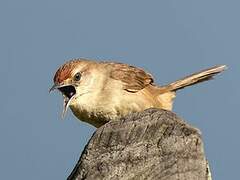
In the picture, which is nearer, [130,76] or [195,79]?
[130,76]

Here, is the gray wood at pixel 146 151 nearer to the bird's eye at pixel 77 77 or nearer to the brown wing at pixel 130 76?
the bird's eye at pixel 77 77

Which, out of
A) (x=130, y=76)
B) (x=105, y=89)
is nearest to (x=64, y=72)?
(x=105, y=89)

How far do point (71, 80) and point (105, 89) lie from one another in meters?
0.58

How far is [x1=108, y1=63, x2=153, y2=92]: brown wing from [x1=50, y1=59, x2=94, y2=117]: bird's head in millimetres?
468

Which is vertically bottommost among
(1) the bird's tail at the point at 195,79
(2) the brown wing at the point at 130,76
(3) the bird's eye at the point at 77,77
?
(1) the bird's tail at the point at 195,79

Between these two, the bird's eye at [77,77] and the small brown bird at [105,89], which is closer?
A: the small brown bird at [105,89]

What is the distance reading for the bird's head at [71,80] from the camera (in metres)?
7.09

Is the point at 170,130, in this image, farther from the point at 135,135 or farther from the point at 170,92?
the point at 170,92

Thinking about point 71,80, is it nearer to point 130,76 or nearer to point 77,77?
point 77,77

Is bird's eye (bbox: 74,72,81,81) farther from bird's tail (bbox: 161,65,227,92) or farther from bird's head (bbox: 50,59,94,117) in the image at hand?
bird's tail (bbox: 161,65,227,92)

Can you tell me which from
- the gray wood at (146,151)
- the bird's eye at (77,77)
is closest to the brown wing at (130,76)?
the bird's eye at (77,77)

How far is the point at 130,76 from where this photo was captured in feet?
27.8

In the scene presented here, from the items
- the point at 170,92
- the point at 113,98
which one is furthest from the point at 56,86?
the point at 170,92

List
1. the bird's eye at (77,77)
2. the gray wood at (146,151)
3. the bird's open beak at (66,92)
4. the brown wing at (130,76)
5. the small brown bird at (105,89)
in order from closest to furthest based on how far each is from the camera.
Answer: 1. the gray wood at (146,151)
2. the bird's open beak at (66,92)
3. the small brown bird at (105,89)
4. the bird's eye at (77,77)
5. the brown wing at (130,76)
